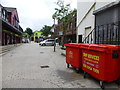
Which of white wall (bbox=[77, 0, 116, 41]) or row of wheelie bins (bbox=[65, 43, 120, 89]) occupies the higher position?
white wall (bbox=[77, 0, 116, 41])

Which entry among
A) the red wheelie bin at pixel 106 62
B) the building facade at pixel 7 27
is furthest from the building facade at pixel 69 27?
the red wheelie bin at pixel 106 62

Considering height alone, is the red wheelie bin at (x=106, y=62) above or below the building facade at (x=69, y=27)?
below

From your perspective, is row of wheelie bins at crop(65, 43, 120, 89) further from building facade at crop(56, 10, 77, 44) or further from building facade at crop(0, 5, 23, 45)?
building facade at crop(56, 10, 77, 44)

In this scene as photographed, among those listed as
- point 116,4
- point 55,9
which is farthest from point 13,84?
point 55,9

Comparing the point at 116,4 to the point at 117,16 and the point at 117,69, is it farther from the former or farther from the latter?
the point at 117,69

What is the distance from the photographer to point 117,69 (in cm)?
327

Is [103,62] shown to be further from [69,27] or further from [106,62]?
[69,27]

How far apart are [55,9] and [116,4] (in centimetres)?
1144

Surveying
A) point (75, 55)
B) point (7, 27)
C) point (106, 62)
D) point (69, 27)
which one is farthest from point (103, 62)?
point (69, 27)

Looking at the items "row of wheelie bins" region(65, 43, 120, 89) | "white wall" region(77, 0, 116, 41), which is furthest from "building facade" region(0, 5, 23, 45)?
"row of wheelie bins" region(65, 43, 120, 89)

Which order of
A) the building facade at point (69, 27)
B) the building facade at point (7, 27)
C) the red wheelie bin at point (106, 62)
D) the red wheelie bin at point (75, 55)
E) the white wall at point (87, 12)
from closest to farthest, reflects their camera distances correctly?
the red wheelie bin at point (106, 62) → the red wheelie bin at point (75, 55) → the white wall at point (87, 12) → the building facade at point (7, 27) → the building facade at point (69, 27)

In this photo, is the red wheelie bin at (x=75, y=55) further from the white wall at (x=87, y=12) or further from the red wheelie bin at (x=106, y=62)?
the white wall at (x=87, y=12)

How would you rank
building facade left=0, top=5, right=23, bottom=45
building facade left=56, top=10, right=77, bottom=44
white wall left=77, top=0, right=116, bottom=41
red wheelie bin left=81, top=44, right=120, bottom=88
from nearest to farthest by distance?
red wheelie bin left=81, top=44, right=120, bottom=88, white wall left=77, top=0, right=116, bottom=41, building facade left=0, top=5, right=23, bottom=45, building facade left=56, top=10, right=77, bottom=44

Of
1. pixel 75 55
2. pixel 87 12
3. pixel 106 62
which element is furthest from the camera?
pixel 87 12
